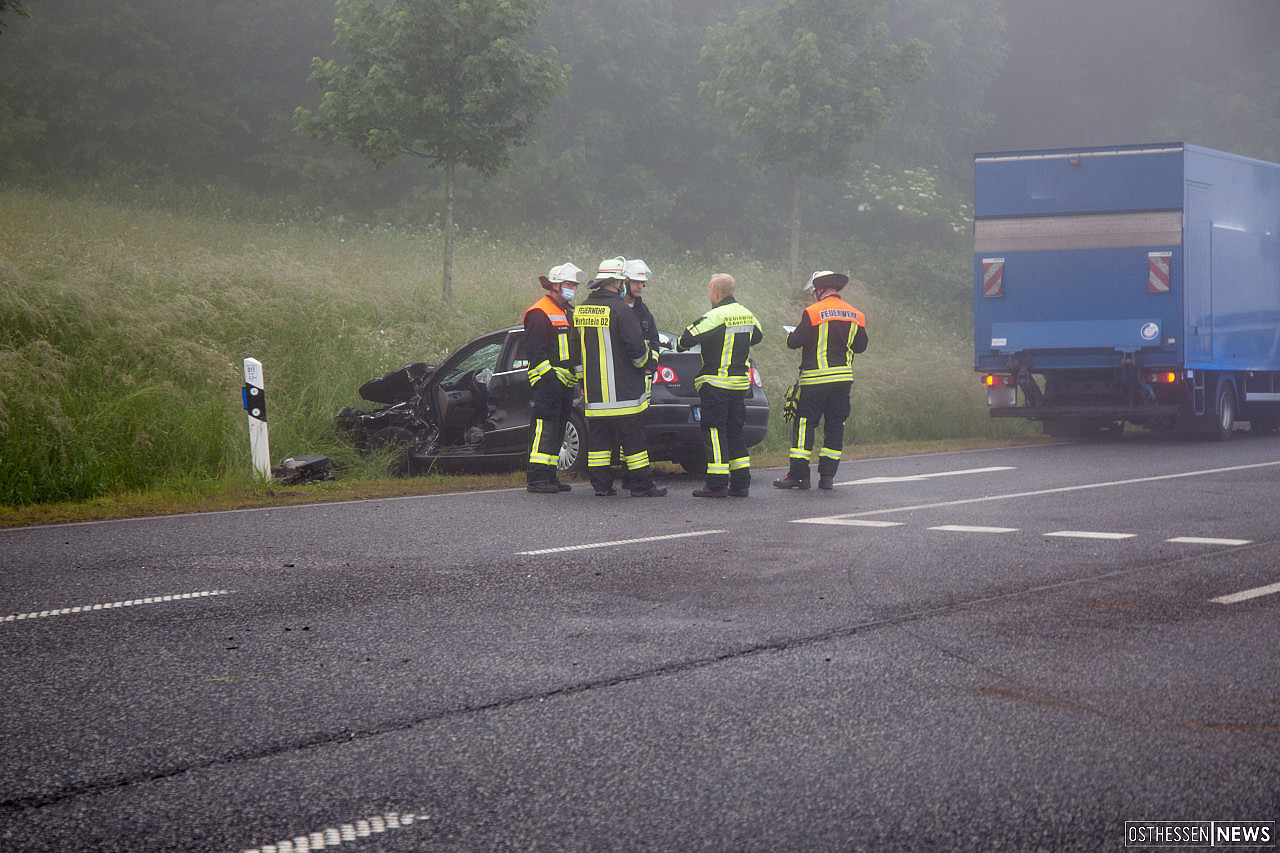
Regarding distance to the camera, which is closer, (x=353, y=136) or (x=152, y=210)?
(x=353, y=136)

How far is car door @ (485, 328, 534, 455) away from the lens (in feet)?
36.3

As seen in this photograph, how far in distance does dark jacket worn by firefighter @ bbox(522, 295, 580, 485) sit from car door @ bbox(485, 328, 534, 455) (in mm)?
837

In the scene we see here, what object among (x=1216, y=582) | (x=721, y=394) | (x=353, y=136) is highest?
(x=353, y=136)

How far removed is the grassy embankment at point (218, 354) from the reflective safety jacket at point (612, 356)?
1626mm

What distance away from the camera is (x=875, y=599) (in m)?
5.58

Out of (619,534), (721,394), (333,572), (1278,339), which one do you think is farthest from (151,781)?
(1278,339)

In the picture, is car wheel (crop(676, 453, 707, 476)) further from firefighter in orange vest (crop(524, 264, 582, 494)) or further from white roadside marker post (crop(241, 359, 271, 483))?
white roadside marker post (crop(241, 359, 271, 483))

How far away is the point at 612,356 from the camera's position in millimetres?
9992

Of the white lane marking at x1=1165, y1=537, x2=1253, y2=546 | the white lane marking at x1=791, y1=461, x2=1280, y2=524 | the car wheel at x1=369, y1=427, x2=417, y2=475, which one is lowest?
the white lane marking at x1=1165, y1=537, x2=1253, y2=546

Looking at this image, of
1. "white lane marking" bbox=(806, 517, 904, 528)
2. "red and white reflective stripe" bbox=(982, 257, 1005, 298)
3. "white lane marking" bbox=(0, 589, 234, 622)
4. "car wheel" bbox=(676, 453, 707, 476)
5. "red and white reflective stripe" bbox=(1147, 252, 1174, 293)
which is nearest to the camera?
"white lane marking" bbox=(0, 589, 234, 622)

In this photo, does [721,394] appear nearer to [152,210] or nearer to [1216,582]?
[1216,582]

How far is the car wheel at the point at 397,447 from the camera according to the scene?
11.7 meters

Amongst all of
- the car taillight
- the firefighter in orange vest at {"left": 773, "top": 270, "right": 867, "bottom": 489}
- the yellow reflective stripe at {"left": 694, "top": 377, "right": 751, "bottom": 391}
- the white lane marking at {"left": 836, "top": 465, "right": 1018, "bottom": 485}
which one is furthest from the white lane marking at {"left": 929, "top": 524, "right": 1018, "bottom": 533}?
the car taillight

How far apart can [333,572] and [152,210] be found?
21.9 metres
